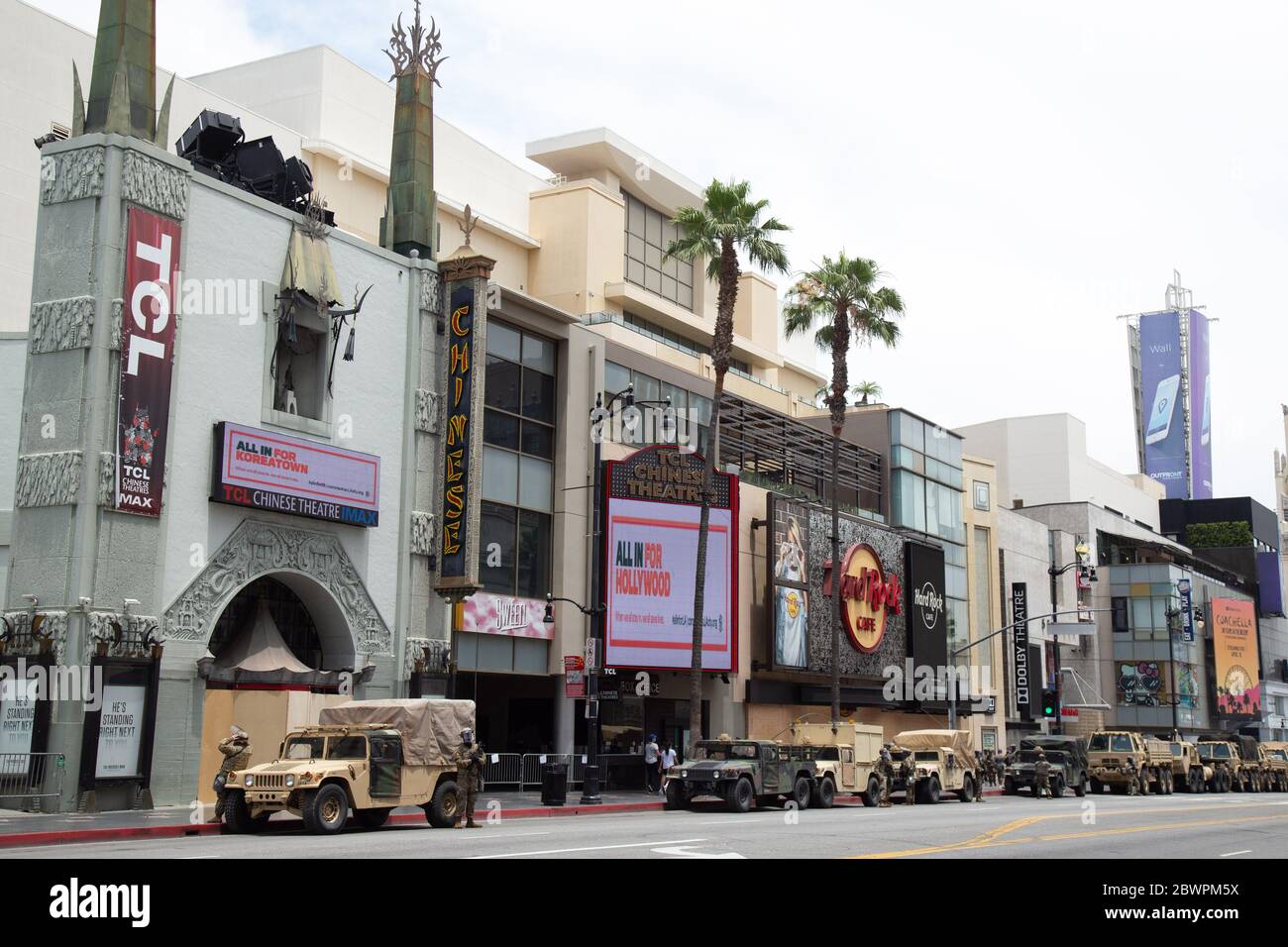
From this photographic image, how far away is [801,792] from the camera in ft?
108

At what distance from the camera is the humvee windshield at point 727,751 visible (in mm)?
31516

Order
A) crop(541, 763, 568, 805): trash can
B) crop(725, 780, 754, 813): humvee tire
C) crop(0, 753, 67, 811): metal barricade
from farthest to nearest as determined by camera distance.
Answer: crop(541, 763, 568, 805): trash can, crop(725, 780, 754, 813): humvee tire, crop(0, 753, 67, 811): metal barricade

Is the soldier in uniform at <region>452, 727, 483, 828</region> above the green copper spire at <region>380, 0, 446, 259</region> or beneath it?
beneath

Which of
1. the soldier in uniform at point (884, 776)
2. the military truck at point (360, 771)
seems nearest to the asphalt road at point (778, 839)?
the military truck at point (360, 771)

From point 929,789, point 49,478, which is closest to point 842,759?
point 929,789

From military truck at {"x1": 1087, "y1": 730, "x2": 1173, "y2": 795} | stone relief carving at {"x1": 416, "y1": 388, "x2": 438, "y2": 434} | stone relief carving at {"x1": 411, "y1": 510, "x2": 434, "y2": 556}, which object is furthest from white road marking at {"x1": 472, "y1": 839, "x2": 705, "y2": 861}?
military truck at {"x1": 1087, "y1": 730, "x2": 1173, "y2": 795}

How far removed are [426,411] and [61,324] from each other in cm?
998

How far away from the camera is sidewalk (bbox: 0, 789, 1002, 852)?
2055cm

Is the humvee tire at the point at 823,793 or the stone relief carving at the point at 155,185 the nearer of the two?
the stone relief carving at the point at 155,185

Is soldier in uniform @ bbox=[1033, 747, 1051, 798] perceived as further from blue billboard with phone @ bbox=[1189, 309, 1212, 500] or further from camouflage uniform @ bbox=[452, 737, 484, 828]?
blue billboard with phone @ bbox=[1189, 309, 1212, 500]

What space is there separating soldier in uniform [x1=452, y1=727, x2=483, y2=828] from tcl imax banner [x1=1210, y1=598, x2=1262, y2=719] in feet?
266

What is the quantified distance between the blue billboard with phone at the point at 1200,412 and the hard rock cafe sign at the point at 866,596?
88764 mm
